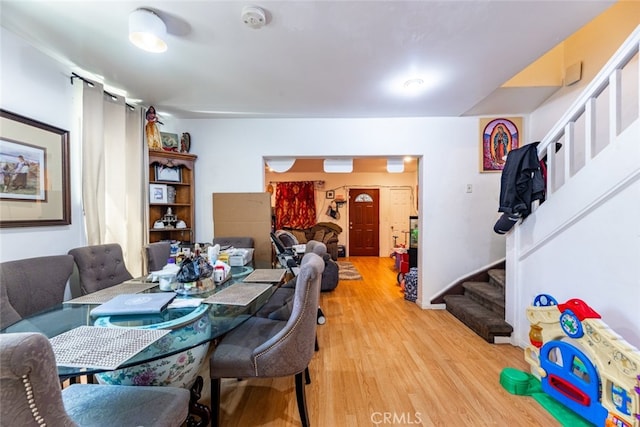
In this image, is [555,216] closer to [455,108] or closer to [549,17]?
[549,17]

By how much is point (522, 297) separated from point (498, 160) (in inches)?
71.7

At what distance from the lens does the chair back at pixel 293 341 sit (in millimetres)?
1309

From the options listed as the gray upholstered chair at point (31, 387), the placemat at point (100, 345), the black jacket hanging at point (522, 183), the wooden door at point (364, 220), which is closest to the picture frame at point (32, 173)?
the placemat at point (100, 345)

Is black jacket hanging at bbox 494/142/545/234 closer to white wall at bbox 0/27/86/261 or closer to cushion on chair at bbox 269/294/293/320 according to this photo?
cushion on chair at bbox 269/294/293/320

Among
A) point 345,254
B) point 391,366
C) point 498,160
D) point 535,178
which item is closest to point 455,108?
point 498,160

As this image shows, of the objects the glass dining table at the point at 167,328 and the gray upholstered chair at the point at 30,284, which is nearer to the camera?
the glass dining table at the point at 167,328

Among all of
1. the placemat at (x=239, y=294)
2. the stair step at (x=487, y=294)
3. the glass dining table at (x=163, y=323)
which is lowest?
the stair step at (x=487, y=294)

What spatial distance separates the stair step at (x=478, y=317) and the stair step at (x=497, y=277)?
330 millimetres

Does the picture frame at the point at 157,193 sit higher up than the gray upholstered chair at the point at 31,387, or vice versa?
the picture frame at the point at 157,193

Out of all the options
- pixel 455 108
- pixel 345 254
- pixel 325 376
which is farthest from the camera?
pixel 345 254

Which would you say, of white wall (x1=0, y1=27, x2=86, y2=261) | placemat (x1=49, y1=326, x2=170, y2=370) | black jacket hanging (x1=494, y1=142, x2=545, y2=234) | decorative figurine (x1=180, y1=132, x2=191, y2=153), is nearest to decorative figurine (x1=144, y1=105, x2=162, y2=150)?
decorative figurine (x1=180, y1=132, x2=191, y2=153)

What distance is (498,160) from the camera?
3.27m

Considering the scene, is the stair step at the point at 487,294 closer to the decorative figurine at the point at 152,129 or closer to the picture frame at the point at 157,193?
the picture frame at the point at 157,193

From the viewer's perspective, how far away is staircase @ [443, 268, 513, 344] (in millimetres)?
2369
